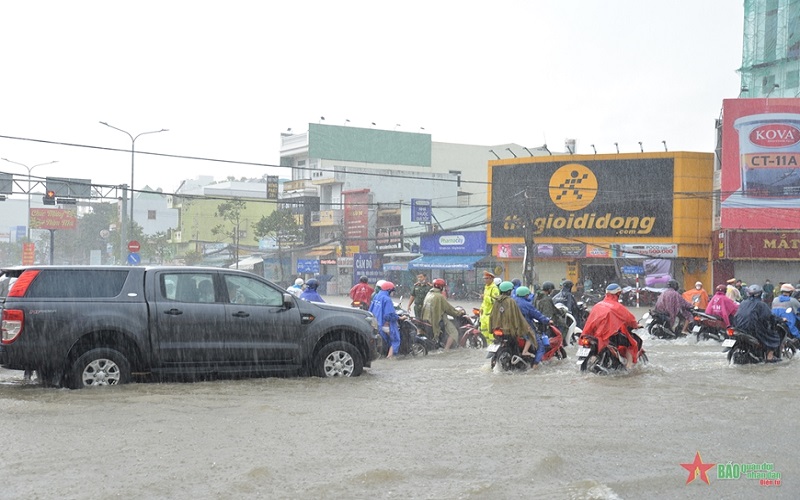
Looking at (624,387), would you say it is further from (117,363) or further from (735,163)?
(735,163)

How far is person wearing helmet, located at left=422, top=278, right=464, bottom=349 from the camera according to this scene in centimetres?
1677

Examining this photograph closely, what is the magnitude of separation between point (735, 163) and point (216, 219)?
49013mm

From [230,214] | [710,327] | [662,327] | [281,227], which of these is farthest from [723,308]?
[230,214]

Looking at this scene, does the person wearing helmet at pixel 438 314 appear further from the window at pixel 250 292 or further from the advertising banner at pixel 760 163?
the advertising banner at pixel 760 163

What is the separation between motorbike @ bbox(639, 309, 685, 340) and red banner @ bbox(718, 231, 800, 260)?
22431 millimetres

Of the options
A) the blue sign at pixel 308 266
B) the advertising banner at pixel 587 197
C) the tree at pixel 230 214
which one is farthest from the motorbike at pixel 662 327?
the tree at pixel 230 214

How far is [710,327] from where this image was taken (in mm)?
18766

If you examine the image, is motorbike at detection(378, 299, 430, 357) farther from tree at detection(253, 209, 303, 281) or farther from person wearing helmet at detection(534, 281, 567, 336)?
tree at detection(253, 209, 303, 281)

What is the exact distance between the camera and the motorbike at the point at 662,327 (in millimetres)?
20344

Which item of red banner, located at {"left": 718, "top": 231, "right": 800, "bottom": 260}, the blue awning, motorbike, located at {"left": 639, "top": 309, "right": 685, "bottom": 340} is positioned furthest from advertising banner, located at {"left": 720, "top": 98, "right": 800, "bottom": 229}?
motorbike, located at {"left": 639, "top": 309, "right": 685, "bottom": 340}

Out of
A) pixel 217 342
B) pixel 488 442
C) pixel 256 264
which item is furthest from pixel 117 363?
pixel 256 264

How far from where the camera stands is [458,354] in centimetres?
1689

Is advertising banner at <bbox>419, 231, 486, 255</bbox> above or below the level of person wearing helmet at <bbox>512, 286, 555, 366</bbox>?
above

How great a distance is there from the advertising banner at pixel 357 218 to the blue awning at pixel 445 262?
7.17 metres
